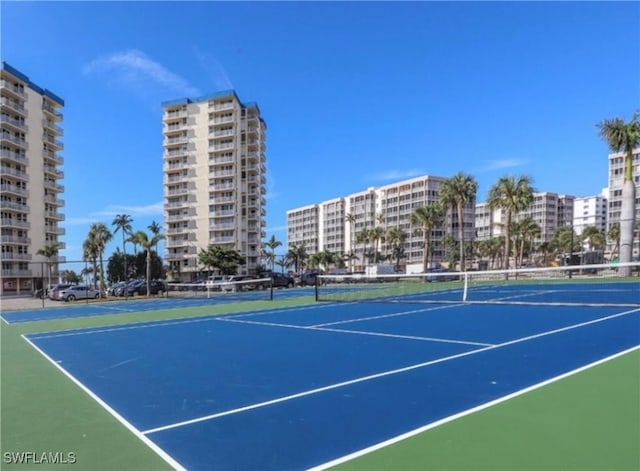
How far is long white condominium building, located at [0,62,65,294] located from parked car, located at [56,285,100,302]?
30.2 meters

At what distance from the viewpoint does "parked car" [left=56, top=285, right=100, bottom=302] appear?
1538 inches

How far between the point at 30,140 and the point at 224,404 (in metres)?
87.8

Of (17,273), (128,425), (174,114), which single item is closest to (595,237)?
(174,114)

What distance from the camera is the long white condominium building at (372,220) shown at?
131 metres

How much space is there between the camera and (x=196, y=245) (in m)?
85.4

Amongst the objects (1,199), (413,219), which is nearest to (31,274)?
(1,199)

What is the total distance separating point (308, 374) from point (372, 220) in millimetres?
146820

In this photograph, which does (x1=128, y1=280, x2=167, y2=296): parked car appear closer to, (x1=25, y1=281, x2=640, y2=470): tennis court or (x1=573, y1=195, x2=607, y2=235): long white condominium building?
(x1=25, y1=281, x2=640, y2=470): tennis court

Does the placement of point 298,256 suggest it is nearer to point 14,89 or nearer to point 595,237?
point 14,89

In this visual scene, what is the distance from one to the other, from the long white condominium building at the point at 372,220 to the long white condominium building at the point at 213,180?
35897 millimetres

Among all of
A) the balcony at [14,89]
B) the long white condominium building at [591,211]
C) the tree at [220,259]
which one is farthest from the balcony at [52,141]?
the long white condominium building at [591,211]

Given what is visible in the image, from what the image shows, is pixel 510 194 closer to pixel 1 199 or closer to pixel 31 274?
pixel 31 274

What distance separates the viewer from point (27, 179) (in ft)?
241

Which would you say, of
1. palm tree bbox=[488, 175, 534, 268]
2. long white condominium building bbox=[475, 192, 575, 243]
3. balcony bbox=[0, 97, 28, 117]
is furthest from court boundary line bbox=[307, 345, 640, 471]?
long white condominium building bbox=[475, 192, 575, 243]
